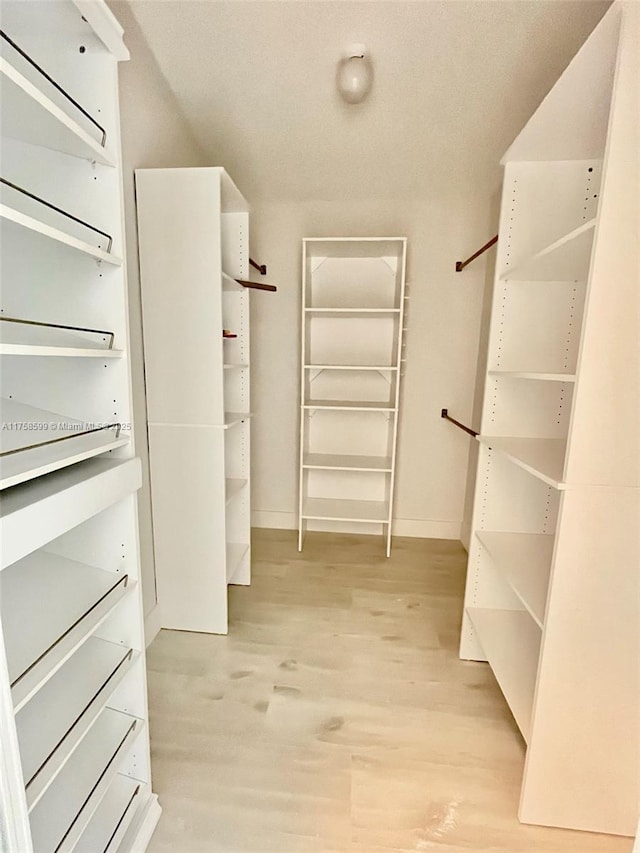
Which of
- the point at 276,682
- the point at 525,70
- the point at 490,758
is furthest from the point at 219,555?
the point at 525,70

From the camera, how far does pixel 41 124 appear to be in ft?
2.88

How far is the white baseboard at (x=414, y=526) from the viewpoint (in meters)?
3.08

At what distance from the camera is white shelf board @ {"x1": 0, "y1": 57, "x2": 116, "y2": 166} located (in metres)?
0.76

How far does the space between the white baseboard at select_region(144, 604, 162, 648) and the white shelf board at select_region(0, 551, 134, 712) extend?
0.97m

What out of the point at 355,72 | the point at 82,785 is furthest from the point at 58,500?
the point at 355,72

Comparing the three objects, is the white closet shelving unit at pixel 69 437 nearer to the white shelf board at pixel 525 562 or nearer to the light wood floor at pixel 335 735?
the light wood floor at pixel 335 735

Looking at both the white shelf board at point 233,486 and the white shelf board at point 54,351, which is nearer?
the white shelf board at point 54,351

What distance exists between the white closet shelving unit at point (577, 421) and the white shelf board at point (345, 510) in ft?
3.83

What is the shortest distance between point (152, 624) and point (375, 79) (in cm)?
260

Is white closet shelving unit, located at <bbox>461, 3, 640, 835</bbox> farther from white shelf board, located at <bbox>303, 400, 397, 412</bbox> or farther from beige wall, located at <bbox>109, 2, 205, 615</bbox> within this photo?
beige wall, located at <bbox>109, 2, 205, 615</bbox>

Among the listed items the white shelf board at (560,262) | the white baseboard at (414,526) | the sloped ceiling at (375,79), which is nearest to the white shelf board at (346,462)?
the white baseboard at (414,526)

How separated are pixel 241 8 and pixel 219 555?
7.07 feet

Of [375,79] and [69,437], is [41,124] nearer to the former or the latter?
[69,437]

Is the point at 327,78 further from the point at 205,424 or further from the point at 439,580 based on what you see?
the point at 439,580
